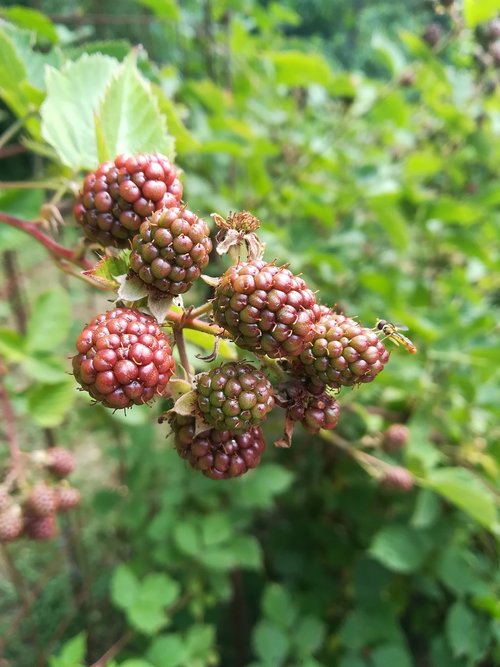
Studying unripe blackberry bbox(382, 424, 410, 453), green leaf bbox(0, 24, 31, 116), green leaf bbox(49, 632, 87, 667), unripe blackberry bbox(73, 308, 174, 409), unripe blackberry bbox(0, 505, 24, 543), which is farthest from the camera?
unripe blackberry bbox(382, 424, 410, 453)

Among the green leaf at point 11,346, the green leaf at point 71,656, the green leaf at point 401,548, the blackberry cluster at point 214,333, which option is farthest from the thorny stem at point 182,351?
the green leaf at point 401,548

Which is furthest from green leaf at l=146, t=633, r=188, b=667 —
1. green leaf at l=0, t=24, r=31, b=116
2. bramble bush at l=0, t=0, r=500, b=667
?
green leaf at l=0, t=24, r=31, b=116

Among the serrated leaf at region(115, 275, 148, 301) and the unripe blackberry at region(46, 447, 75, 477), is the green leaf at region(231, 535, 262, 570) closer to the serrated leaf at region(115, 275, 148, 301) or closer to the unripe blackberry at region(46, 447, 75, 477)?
the unripe blackberry at region(46, 447, 75, 477)

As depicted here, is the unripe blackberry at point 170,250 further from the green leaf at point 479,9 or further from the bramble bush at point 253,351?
the green leaf at point 479,9

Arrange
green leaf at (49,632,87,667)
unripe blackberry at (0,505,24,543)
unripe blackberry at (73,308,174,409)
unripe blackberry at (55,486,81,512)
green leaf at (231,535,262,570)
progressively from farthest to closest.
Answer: green leaf at (231,535,262,570) < unripe blackberry at (55,486,81,512) < unripe blackberry at (0,505,24,543) < green leaf at (49,632,87,667) < unripe blackberry at (73,308,174,409)

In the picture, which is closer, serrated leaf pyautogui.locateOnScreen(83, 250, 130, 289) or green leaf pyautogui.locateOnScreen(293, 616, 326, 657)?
serrated leaf pyautogui.locateOnScreen(83, 250, 130, 289)

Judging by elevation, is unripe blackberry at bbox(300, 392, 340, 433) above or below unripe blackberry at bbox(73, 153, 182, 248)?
below
